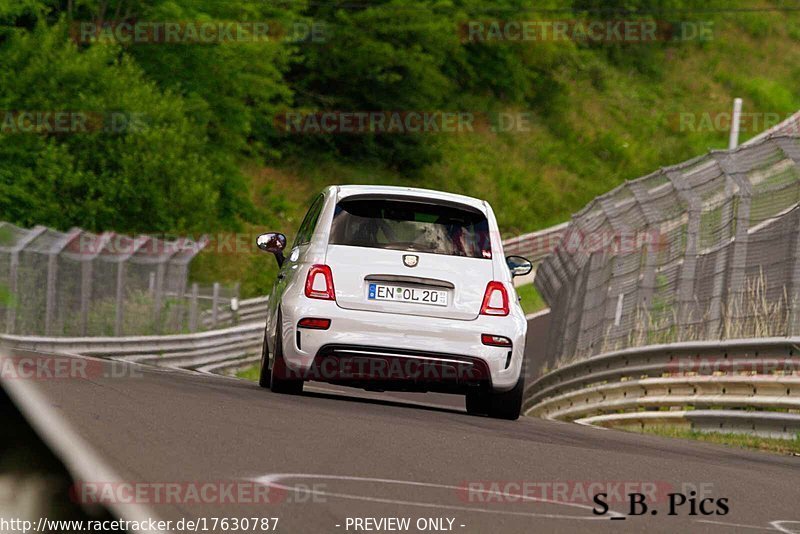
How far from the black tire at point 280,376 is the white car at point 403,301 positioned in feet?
0.07

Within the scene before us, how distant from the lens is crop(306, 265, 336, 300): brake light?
11086 mm

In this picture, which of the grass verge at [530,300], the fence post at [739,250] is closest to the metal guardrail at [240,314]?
the grass verge at [530,300]

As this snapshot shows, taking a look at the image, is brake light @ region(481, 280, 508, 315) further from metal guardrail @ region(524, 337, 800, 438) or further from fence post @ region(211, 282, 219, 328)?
fence post @ region(211, 282, 219, 328)

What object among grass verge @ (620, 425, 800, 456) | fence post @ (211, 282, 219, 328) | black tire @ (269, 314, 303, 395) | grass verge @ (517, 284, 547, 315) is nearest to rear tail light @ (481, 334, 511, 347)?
black tire @ (269, 314, 303, 395)

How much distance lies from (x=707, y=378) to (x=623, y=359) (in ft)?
8.28

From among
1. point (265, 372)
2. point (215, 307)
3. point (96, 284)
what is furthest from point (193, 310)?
point (265, 372)

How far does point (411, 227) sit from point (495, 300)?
788mm

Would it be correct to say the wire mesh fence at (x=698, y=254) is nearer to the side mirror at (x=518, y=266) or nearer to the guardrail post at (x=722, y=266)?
the guardrail post at (x=722, y=266)

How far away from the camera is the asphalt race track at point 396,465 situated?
5879mm

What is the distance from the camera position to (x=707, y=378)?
13.3 m

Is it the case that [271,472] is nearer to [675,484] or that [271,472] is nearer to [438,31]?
[675,484]

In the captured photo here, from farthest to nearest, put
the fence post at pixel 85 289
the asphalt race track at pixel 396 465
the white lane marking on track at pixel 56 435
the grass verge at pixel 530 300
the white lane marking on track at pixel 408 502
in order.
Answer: the grass verge at pixel 530 300 < the fence post at pixel 85 289 < the white lane marking on track at pixel 408 502 < the asphalt race track at pixel 396 465 < the white lane marking on track at pixel 56 435

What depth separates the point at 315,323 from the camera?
11039mm

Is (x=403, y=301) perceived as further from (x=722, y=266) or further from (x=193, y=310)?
(x=193, y=310)
